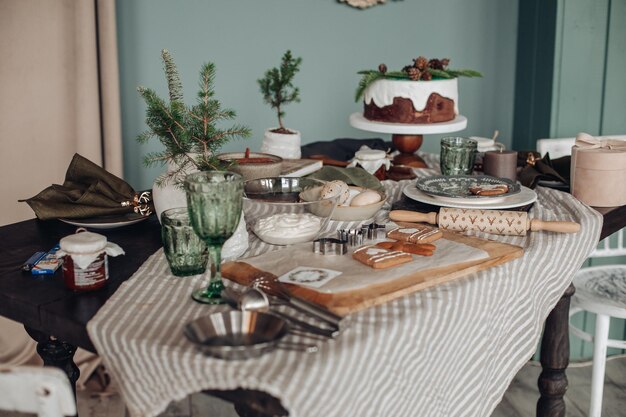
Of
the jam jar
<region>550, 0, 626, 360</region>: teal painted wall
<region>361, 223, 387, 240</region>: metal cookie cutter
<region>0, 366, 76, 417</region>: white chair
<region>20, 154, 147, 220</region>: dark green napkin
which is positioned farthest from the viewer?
<region>550, 0, 626, 360</region>: teal painted wall

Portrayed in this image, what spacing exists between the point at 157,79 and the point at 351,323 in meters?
1.83

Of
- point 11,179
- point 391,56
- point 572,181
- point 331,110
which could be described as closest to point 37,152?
point 11,179

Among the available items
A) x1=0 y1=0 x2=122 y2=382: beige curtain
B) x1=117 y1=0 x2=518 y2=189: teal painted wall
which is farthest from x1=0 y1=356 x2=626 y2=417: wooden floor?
x1=117 y1=0 x2=518 y2=189: teal painted wall

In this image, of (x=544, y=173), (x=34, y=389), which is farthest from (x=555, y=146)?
(x=34, y=389)

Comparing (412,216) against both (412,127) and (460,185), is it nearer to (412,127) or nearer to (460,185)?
(460,185)

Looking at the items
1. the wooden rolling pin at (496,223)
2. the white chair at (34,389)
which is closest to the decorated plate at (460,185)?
the wooden rolling pin at (496,223)

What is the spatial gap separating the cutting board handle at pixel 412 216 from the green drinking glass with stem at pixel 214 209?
0.47m

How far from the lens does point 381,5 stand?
9.77 ft

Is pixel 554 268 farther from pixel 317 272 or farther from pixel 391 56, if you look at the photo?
pixel 391 56

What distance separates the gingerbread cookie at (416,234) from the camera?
131 centimetres

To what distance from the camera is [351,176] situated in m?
1.62

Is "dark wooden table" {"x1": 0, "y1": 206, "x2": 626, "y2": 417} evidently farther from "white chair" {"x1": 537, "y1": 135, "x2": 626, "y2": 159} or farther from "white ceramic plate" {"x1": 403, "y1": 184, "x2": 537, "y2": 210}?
"white chair" {"x1": 537, "y1": 135, "x2": 626, "y2": 159}

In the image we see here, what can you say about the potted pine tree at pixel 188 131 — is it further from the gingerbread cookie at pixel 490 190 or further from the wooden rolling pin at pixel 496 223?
the gingerbread cookie at pixel 490 190

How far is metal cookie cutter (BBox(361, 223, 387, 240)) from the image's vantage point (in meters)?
1.36
